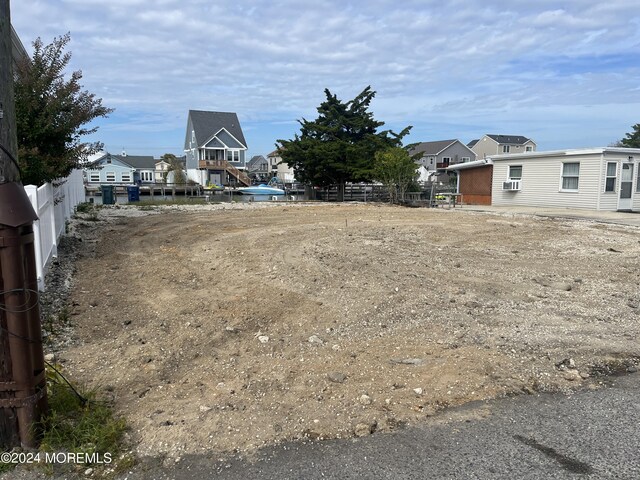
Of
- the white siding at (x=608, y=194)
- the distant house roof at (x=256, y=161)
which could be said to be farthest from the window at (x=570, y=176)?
the distant house roof at (x=256, y=161)

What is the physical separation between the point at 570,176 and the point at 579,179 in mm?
537

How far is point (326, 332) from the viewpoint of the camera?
202 inches

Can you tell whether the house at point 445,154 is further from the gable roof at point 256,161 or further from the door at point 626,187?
the door at point 626,187

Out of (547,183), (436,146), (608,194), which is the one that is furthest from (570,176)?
(436,146)

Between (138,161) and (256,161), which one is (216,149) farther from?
(256,161)

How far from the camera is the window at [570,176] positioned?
830 inches

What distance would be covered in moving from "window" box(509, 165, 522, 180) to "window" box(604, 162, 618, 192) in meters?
4.22

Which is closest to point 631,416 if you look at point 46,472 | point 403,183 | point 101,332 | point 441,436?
point 441,436

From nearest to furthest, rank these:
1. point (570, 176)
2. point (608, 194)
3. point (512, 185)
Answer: point (608, 194) < point (570, 176) < point (512, 185)

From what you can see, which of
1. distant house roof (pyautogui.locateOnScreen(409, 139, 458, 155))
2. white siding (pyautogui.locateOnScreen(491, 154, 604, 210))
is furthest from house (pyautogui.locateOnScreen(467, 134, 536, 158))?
white siding (pyautogui.locateOnScreen(491, 154, 604, 210))

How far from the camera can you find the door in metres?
20.5

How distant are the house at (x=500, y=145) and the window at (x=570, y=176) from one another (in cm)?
6419

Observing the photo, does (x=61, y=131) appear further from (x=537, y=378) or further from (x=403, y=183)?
(x=403, y=183)

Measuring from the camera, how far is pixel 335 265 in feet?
26.5
